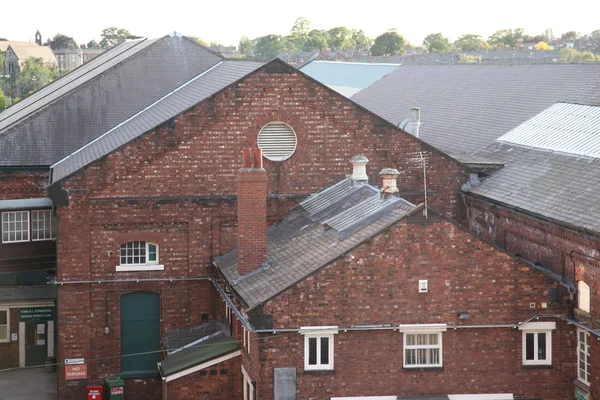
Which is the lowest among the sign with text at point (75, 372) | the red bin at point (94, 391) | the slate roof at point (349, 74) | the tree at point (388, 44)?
the red bin at point (94, 391)

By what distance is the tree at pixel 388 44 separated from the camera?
17475cm

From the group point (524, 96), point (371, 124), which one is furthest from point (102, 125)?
point (524, 96)

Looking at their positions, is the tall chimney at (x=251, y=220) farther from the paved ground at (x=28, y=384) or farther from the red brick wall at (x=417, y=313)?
the paved ground at (x=28, y=384)

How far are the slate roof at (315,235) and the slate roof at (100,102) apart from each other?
861cm

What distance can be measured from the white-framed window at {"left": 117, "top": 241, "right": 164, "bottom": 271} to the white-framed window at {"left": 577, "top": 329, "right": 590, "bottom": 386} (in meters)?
12.2

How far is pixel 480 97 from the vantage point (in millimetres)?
43562

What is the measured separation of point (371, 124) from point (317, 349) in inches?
384

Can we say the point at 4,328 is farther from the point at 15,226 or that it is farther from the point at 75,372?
the point at 75,372

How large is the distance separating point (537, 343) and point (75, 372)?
1317 centimetres

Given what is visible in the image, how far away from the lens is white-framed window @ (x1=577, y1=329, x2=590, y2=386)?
24953 mm

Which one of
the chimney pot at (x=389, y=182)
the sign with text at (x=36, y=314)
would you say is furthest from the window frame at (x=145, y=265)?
the chimney pot at (x=389, y=182)

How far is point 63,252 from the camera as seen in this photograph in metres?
31.2

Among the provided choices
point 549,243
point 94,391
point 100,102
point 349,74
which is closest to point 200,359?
point 94,391

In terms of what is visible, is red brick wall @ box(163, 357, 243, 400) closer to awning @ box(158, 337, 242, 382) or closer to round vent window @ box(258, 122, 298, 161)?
awning @ box(158, 337, 242, 382)
